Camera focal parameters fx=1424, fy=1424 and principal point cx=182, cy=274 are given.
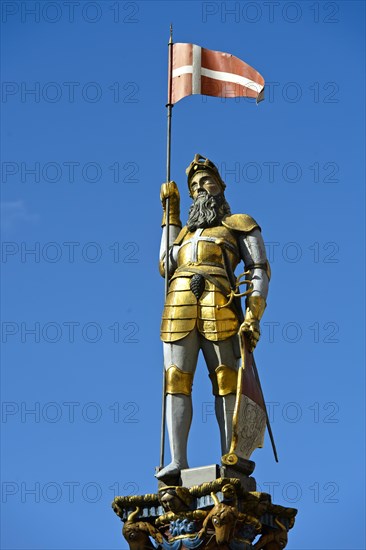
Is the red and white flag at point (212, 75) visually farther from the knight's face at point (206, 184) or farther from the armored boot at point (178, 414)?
the armored boot at point (178, 414)

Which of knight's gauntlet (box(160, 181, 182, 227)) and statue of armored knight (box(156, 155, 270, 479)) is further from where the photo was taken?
knight's gauntlet (box(160, 181, 182, 227))

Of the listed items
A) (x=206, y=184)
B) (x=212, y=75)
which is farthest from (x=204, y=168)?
(x=212, y=75)

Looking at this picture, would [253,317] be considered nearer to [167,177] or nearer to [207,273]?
[207,273]

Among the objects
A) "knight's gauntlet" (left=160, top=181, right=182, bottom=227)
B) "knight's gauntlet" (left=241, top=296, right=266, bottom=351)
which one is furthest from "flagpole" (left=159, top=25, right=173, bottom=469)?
"knight's gauntlet" (left=241, top=296, right=266, bottom=351)

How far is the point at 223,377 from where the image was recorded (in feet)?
68.8

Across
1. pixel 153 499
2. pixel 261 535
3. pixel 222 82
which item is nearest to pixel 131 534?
pixel 153 499

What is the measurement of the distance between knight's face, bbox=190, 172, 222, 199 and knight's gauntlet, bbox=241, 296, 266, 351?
6.46ft

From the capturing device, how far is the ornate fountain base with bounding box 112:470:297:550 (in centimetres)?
1962

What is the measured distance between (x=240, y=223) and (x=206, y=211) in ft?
1.89

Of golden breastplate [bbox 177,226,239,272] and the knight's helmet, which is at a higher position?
the knight's helmet

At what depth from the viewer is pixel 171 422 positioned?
68.3ft

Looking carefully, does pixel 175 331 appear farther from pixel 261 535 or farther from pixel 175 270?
pixel 261 535

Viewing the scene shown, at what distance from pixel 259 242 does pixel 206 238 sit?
0.82 metres

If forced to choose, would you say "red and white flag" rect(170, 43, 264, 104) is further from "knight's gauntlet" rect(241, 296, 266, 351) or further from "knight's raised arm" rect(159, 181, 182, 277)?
"knight's gauntlet" rect(241, 296, 266, 351)
